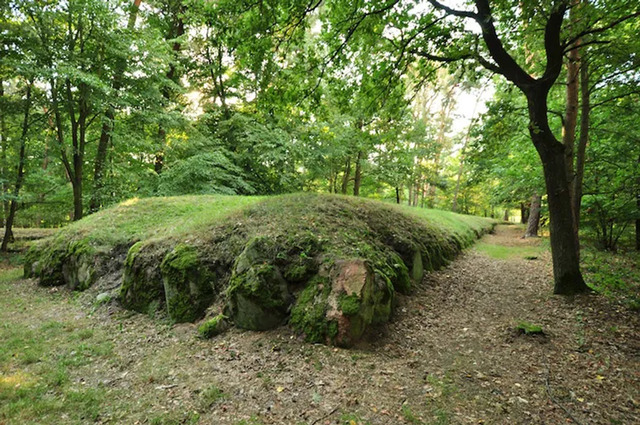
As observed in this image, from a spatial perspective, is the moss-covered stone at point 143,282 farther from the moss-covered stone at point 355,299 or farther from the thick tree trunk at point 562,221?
the thick tree trunk at point 562,221

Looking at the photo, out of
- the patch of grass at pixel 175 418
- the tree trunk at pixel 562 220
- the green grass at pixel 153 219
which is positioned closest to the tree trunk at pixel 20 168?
the green grass at pixel 153 219

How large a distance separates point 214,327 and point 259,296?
38.3 inches

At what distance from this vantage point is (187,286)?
595 cm

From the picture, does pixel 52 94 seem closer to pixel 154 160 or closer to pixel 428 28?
pixel 154 160

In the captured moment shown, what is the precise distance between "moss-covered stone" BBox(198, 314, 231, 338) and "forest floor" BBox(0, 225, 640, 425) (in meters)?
0.14

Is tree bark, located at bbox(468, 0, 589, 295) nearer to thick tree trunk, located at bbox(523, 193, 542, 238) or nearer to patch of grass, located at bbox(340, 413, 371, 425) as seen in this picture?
patch of grass, located at bbox(340, 413, 371, 425)

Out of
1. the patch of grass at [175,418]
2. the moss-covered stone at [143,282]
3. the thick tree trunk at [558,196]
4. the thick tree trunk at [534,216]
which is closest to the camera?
the patch of grass at [175,418]

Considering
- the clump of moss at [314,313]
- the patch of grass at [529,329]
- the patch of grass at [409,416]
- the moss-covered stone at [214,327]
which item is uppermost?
the clump of moss at [314,313]

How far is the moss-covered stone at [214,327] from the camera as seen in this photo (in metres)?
5.08

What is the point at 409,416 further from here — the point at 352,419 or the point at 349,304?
the point at 349,304

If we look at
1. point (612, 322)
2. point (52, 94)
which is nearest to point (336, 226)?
point (612, 322)

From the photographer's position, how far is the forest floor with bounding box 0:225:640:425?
321cm

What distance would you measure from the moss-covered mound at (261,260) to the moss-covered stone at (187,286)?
0.02 metres

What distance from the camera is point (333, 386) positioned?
3.65 meters
